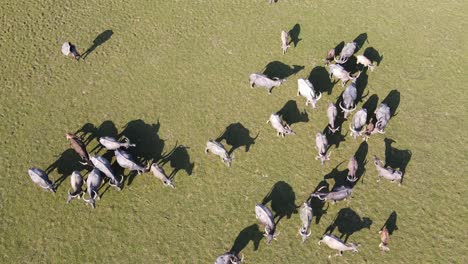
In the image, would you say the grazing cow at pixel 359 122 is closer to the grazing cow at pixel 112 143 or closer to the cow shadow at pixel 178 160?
the cow shadow at pixel 178 160

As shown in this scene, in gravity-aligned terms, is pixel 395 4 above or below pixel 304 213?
above

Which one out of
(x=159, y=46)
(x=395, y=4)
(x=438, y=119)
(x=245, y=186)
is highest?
(x=395, y=4)

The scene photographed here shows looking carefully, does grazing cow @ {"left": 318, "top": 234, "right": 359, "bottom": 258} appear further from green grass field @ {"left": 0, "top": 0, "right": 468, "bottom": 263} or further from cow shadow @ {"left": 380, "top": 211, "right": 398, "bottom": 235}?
cow shadow @ {"left": 380, "top": 211, "right": 398, "bottom": 235}

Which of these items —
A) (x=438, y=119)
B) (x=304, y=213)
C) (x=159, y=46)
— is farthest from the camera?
(x=159, y=46)

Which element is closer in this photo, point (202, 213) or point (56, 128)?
point (202, 213)

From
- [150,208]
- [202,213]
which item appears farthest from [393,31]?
[150,208]

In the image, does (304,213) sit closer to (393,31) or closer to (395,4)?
(393,31)

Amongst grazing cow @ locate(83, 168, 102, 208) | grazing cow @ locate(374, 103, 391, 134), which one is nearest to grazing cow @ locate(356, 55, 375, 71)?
grazing cow @ locate(374, 103, 391, 134)
